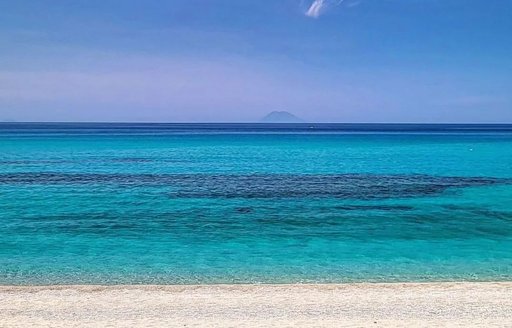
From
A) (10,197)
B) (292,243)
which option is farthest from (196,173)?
(292,243)

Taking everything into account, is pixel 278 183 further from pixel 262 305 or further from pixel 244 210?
pixel 262 305

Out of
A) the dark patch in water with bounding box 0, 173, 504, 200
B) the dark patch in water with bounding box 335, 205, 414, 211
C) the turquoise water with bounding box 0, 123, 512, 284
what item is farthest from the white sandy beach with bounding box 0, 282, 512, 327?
the dark patch in water with bounding box 0, 173, 504, 200

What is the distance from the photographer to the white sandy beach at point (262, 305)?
11.5 m

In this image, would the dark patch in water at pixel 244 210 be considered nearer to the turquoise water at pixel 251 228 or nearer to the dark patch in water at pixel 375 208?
the turquoise water at pixel 251 228

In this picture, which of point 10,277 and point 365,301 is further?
point 10,277

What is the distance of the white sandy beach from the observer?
11.5 meters

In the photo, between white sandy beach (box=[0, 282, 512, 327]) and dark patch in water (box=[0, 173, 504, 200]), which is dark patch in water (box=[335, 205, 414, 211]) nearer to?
dark patch in water (box=[0, 173, 504, 200])

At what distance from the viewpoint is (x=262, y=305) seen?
41.3 feet

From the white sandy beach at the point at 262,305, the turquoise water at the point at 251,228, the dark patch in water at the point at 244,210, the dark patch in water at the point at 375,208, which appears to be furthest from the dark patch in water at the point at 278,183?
the white sandy beach at the point at 262,305

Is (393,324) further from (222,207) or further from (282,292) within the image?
(222,207)

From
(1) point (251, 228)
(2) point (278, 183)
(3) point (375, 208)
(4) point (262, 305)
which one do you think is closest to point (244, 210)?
(1) point (251, 228)

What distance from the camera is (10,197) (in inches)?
1161

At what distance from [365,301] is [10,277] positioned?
10.7 meters

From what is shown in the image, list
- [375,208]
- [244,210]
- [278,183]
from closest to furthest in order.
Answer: [244,210] < [375,208] < [278,183]
